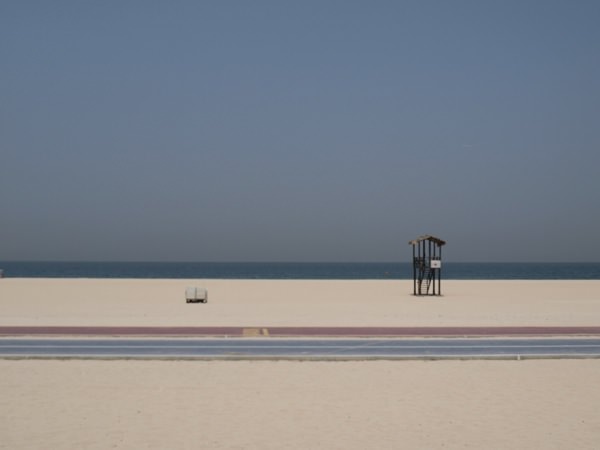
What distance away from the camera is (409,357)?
1532cm
